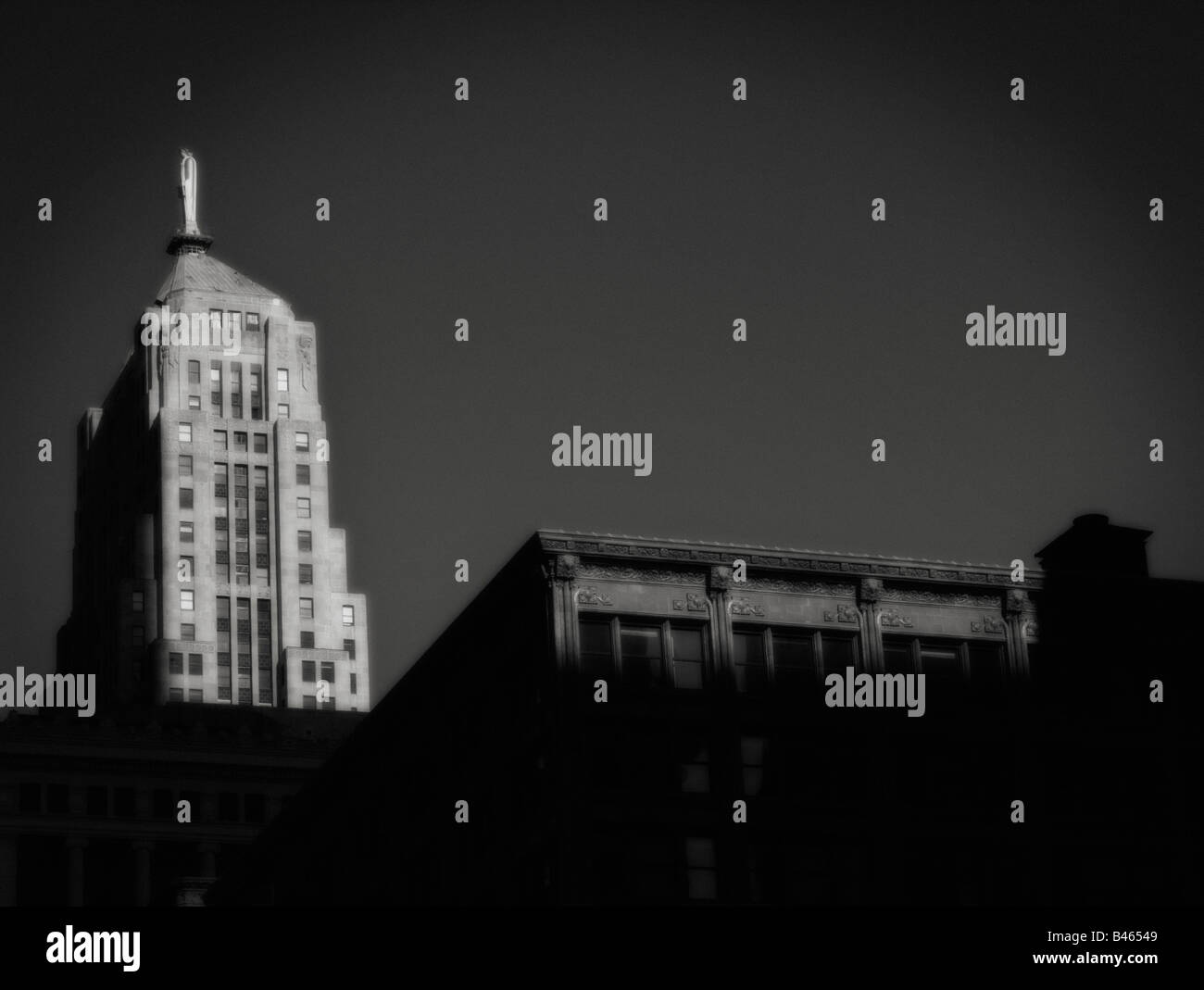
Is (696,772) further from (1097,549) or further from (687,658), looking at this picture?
(1097,549)

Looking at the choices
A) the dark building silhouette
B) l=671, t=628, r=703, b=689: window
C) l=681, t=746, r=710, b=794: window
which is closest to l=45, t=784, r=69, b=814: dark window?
the dark building silhouette

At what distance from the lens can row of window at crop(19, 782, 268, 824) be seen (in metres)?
135

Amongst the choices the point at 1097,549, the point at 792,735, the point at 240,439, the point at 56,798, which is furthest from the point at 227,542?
the point at 792,735

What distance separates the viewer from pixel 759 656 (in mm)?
74750

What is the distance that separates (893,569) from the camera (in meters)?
76.9

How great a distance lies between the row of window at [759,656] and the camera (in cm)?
7269

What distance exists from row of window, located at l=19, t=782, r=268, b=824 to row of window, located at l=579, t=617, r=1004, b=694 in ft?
224

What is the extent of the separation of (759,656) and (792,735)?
101 inches

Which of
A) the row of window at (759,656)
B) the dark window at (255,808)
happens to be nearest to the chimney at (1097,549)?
the row of window at (759,656)

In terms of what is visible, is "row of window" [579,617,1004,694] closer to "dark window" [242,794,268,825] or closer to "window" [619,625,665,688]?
"window" [619,625,665,688]

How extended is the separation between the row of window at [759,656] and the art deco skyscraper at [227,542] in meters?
107
